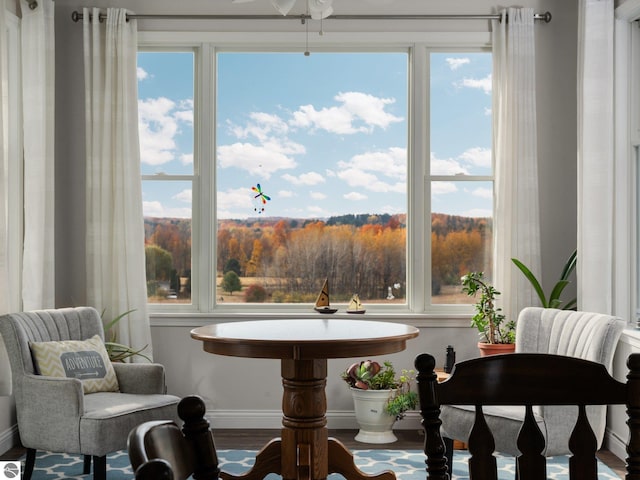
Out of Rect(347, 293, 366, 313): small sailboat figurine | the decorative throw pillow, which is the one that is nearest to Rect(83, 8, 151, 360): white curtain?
the decorative throw pillow

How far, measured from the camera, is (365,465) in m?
3.88

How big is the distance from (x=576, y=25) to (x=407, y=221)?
1.67 meters

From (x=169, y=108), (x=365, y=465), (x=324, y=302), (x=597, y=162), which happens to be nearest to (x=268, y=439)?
(x=365, y=465)

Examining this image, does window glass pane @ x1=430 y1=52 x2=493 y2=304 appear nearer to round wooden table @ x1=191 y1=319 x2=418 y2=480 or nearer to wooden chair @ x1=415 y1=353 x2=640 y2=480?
round wooden table @ x1=191 y1=319 x2=418 y2=480

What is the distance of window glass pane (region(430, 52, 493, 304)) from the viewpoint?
4824 millimetres

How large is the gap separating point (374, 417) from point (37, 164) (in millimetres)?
2521

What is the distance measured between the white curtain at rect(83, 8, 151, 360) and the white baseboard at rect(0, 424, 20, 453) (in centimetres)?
82

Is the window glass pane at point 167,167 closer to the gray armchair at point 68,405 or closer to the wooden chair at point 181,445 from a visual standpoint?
the gray armchair at point 68,405

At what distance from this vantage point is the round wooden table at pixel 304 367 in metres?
2.84

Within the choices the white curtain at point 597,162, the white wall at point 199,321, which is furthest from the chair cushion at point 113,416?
the white curtain at point 597,162

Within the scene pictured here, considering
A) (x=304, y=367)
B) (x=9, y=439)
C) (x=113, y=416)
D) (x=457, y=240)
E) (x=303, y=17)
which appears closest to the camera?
(x=304, y=367)

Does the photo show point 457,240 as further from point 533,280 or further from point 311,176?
point 311,176

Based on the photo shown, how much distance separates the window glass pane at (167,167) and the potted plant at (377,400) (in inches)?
51.2

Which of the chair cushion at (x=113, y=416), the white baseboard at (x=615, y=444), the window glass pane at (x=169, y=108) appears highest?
the window glass pane at (x=169, y=108)
